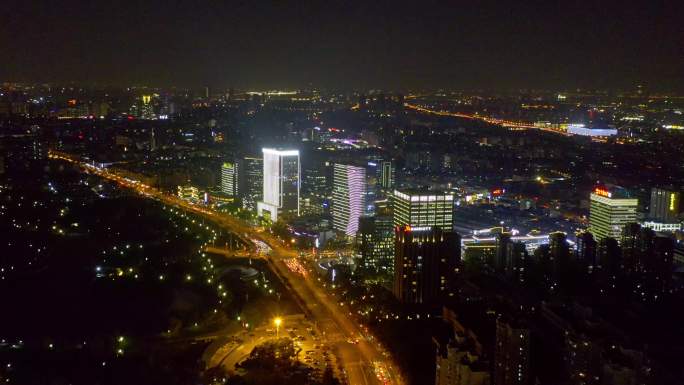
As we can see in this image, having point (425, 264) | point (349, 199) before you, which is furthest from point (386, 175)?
point (425, 264)

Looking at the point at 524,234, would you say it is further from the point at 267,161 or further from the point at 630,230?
the point at 267,161

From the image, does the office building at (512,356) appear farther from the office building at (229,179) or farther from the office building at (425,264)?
the office building at (229,179)

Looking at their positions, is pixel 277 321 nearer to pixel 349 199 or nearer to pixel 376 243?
pixel 376 243

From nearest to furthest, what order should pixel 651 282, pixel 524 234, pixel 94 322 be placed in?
pixel 94 322 < pixel 651 282 < pixel 524 234

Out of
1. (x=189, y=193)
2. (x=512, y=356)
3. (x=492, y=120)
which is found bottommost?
(x=189, y=193)

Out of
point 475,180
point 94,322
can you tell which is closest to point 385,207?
point 475,180

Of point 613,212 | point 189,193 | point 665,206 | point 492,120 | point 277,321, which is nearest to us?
point 277,321
